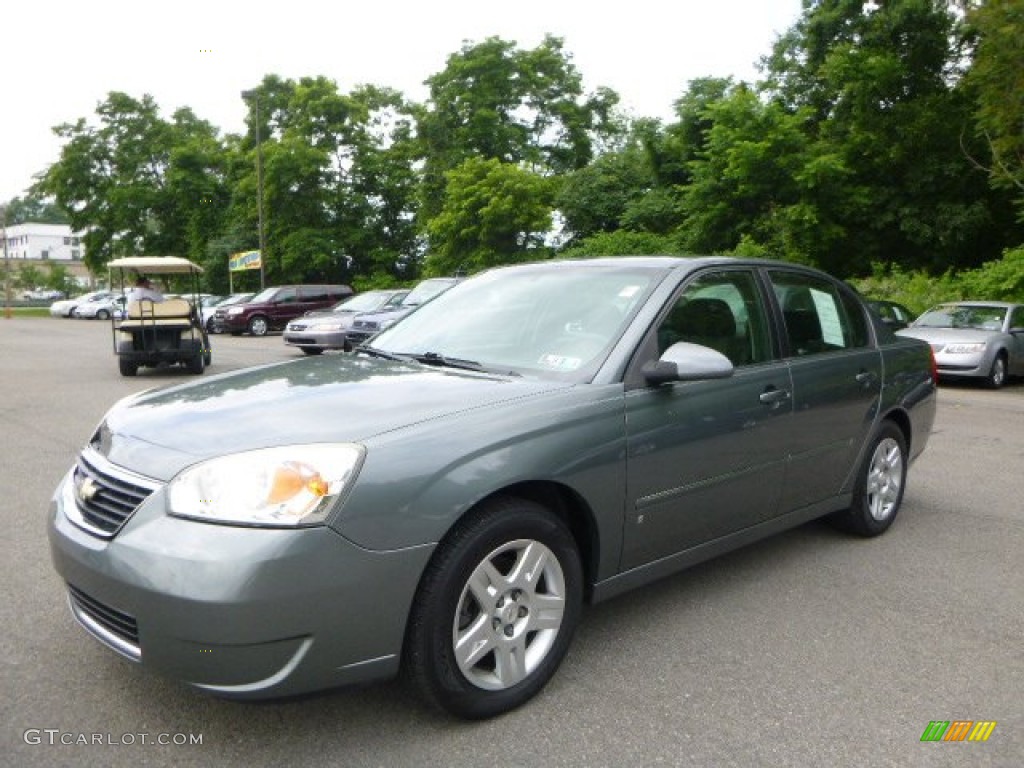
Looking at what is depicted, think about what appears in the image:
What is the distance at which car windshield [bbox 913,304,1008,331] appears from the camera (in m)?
14.2

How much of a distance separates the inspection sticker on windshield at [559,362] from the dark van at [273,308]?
82.8 feet

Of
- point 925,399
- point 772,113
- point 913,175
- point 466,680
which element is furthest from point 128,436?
point 913,175

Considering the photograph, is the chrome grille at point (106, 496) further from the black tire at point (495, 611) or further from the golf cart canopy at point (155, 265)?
the golf cart canopy at point (155, 265)

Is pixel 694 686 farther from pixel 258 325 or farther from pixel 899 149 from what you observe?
pixel 258 325

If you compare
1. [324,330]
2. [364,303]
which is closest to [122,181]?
[364,303]

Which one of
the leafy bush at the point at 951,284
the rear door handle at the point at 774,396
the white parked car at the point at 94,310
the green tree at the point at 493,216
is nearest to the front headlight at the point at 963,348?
the leafy bush at the point at 951,284

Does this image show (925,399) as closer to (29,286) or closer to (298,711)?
(298,711)

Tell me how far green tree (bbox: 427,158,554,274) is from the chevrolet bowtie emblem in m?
28.1

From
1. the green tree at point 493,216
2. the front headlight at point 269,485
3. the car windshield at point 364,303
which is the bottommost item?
the car windshield at point 364,303

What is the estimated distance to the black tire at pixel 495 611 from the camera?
2.65 meters

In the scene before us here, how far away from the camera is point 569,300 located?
388 centimetres

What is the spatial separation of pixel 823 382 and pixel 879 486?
1.00 m

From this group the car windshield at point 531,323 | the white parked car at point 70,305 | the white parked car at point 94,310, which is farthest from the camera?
the white parked car at point 70,305

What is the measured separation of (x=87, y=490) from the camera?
2863 millimetres
